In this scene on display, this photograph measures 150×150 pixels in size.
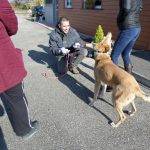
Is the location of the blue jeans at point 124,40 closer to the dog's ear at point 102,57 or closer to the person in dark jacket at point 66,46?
the dog's ear at point 102,57

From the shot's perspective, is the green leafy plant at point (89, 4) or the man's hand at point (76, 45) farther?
the green leafy plant at point (89, 4)

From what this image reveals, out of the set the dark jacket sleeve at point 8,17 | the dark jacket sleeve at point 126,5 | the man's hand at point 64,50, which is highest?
the dark jacket sleeve at point 8,17

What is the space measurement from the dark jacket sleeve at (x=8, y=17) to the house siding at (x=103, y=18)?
735cm

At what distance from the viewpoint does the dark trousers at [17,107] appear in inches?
151

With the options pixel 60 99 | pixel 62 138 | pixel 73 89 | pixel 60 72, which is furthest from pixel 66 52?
pixel 62 138

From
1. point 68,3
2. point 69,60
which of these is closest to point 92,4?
point 68,3

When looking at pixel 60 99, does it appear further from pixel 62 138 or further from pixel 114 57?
pixel 62 138

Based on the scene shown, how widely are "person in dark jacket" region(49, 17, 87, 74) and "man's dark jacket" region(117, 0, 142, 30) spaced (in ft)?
6.52

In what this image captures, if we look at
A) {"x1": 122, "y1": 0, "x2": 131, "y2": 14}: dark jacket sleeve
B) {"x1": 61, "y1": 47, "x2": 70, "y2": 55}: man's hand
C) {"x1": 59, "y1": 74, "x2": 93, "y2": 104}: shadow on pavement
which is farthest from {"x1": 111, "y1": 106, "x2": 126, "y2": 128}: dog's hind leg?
{"x1": 61, "y1": 47, "x2": 70, "y2": 55}: man's hand

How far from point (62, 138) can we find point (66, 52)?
3.57 meters

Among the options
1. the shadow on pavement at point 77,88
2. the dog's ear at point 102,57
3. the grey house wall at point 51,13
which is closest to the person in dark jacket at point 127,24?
the dog's ear at point 102,57

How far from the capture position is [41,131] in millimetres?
5258

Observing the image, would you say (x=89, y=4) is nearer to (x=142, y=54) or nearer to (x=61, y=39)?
(x=142, y=54)

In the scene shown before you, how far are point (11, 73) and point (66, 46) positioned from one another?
197 inches
